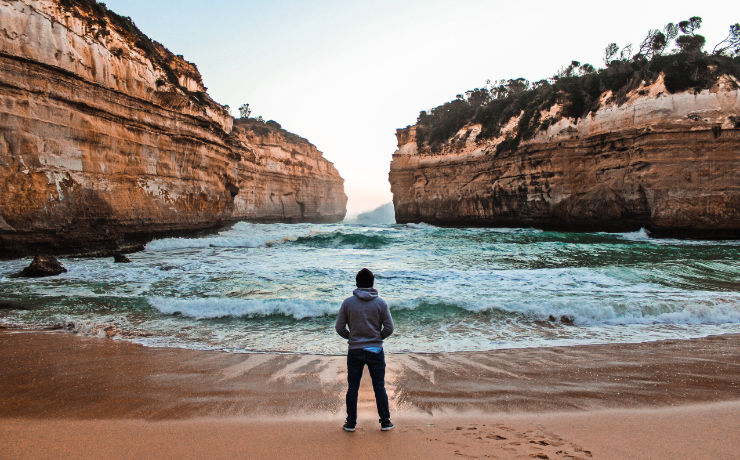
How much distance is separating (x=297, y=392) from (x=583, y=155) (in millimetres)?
24147

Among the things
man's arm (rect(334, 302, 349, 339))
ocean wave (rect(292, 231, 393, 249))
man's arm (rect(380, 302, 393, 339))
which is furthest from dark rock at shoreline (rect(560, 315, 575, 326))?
ocean wave (rect(292, 231, 393, 249))

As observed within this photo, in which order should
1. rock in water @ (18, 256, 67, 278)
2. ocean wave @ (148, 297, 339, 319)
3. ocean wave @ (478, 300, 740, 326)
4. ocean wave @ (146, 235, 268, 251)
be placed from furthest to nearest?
ocean wave @ (146, 235, 268, 251) < rock in water @ (18, 256, 67, 278) < ocean wave @ (148, 297, 339, 319) < ocean wave @ (478, 300, 740, 326)

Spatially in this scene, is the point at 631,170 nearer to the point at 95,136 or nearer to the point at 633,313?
the point at 633,313

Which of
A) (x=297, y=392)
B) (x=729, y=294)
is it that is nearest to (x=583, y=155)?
(x=729, y=294)

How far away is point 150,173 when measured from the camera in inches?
678

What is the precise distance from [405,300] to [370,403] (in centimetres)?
413

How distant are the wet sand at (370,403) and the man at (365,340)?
0.20 m

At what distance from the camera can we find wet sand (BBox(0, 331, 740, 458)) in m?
2.74

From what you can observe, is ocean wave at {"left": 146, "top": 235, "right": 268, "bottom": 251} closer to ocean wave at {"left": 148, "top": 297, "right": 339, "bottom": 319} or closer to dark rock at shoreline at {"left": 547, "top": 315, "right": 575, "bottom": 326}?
ocean wave at {"left": 148, "top": 297, "right": 339, "bottom": 319}

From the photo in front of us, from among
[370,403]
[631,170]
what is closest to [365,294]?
[370,403]

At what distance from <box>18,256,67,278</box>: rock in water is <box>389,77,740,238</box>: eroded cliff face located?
80.0 feet

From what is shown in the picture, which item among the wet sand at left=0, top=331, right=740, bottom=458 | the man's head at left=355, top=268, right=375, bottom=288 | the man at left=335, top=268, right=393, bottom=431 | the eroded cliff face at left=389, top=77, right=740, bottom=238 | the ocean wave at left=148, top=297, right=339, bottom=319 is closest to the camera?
the wet sand at left=0, top=331, right=740, bottom=458

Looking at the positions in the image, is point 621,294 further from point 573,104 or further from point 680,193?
point 573,104

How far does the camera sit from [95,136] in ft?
47.3
